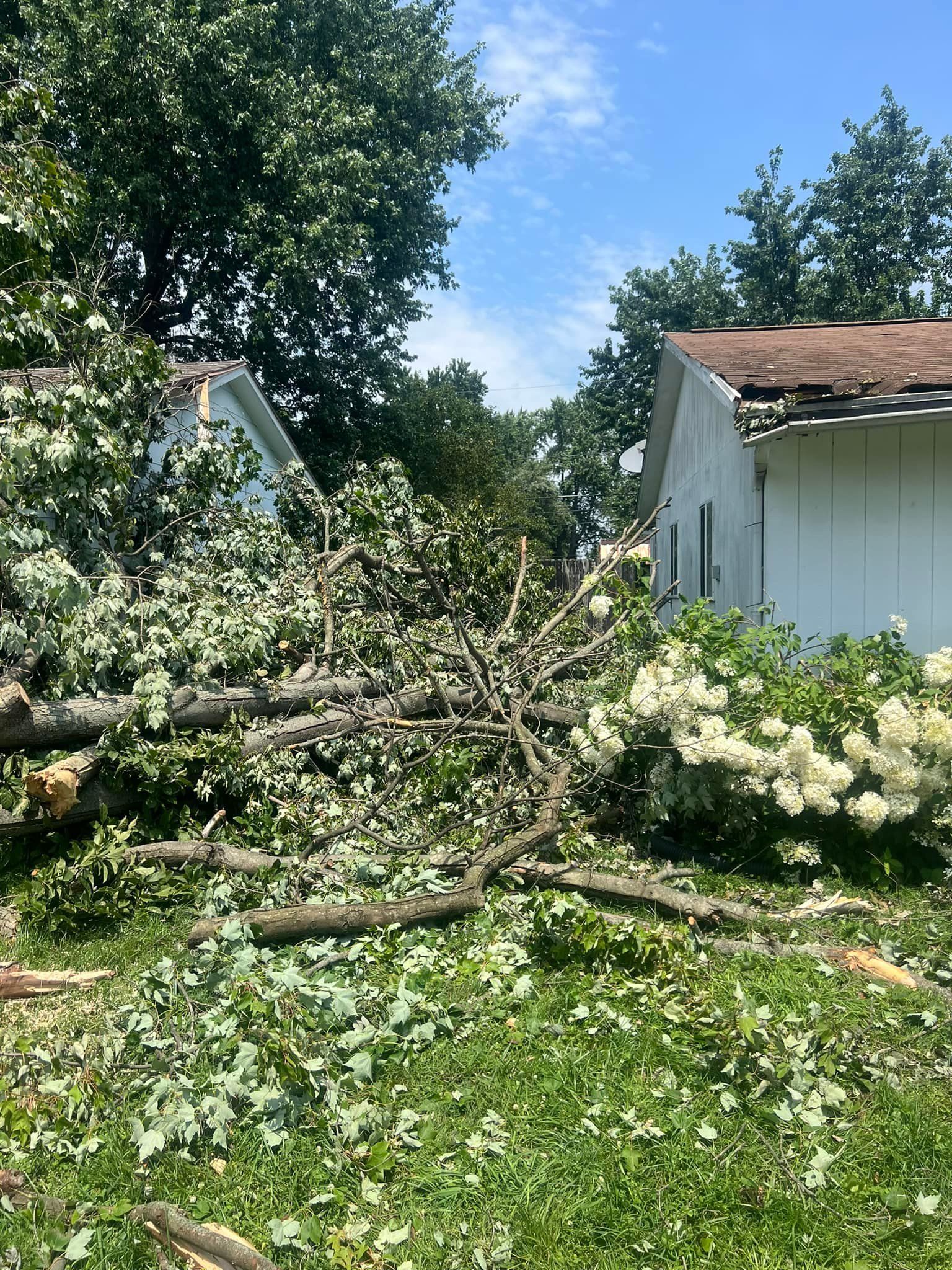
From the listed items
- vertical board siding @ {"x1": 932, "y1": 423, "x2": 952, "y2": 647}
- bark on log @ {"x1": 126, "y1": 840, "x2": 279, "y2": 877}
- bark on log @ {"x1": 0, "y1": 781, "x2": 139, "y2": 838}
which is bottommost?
bark on log @ {"x1": 126, "y1": 840, "x2": 279, "y2": 877}

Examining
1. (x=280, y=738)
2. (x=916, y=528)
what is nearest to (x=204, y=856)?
(x=280, y=738)

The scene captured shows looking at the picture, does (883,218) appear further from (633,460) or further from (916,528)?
(916,528)

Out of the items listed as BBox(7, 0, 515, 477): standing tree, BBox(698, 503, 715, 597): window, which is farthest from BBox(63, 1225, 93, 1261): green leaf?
BBox(7, 0, 515, 477): standing tree

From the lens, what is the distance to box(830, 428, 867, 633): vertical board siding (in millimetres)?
6117

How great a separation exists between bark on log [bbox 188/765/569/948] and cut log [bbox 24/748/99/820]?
1074 mm

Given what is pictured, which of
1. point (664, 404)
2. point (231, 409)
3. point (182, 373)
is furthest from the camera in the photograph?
point (231, 409)

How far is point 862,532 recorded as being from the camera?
618cm

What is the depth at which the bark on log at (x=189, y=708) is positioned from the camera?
4648mm

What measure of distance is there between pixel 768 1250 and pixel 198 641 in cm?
419

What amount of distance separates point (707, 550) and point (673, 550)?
2895 millimetres

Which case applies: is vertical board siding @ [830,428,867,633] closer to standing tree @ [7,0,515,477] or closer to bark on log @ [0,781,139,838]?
bark on log @ [0,781,139,838]

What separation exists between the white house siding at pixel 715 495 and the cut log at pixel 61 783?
462cm

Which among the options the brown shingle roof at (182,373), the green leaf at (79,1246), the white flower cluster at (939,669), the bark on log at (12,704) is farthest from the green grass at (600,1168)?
the brown shingle roof at (182,373)

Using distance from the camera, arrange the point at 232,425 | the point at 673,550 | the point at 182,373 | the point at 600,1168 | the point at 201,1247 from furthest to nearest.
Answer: the point at 673,550 < the point at 232,425 < the point at 182,373 < the point at 600,1168 < the point at 201,1247
